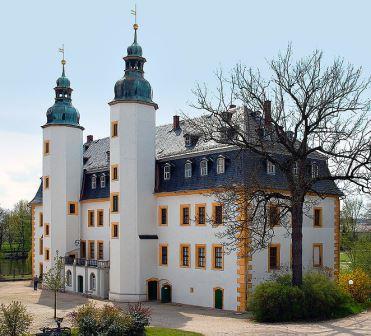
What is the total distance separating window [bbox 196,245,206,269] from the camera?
37094 millimetres

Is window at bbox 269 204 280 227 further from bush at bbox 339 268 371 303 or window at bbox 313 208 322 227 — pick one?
window at bbox 313 208 322 227

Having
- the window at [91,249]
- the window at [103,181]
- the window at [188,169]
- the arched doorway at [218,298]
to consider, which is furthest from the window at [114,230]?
the arched doorway at [218,298]

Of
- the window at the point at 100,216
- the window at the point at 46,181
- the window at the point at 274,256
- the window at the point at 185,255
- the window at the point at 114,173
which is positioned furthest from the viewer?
the window at the point at 46,181

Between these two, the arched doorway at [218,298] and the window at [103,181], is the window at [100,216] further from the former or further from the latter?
the arched doorway at [218,298]

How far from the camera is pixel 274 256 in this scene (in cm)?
3606

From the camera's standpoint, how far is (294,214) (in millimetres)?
29500

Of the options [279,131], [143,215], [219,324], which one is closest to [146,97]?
[143,215]

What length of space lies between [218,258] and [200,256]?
5.46 feet

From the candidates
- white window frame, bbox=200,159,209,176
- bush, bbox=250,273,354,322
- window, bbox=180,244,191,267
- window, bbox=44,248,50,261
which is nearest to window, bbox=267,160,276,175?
white window frame, bbox=200,159,209,176

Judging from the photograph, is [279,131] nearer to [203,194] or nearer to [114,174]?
[203,194]

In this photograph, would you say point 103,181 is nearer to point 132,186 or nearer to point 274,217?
point 132,186

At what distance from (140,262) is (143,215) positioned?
10.4 ft

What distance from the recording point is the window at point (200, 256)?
37094mm

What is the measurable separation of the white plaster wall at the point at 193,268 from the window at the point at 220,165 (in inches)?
71.4
